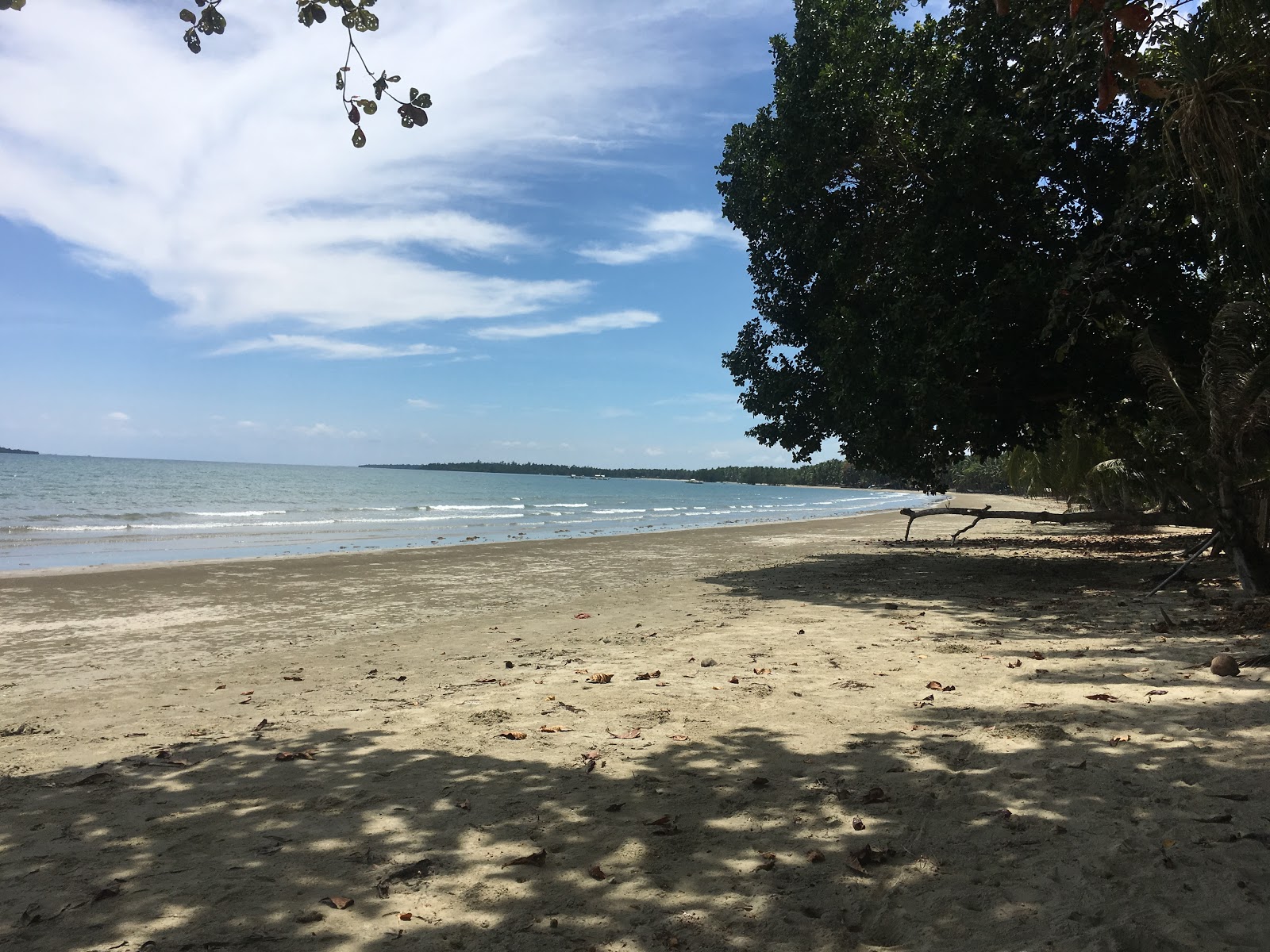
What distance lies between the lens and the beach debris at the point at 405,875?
3101mm

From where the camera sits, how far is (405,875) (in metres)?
3.22

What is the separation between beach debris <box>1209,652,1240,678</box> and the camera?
222 inches

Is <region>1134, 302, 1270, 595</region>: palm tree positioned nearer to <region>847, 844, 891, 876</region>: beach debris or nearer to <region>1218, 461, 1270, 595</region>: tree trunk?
<region>1218, 461, 1270, 595</region>: tree trunk

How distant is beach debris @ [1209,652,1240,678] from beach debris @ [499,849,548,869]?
206 inches

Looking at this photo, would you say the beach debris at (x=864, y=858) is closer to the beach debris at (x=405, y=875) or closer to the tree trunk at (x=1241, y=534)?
the beach debris at (x=405, y=875)

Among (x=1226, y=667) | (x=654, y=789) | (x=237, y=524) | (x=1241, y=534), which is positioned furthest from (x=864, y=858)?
(x=237, y=524)

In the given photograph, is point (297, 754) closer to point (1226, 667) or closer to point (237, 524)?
point (1226, 667)

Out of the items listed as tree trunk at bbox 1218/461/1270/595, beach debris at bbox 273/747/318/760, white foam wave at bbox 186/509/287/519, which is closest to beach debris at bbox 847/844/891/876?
beach debris at bbox 273/747/318/760

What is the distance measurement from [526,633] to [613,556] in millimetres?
11566

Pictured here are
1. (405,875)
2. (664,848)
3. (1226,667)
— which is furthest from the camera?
(1226,667)

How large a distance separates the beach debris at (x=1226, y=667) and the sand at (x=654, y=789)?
12 centimetres

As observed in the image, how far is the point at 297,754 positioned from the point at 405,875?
1.91 metres

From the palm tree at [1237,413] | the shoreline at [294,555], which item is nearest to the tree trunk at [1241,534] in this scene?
the palm tree at [1237,413]

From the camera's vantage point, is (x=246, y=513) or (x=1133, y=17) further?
(x=246, y=513)
